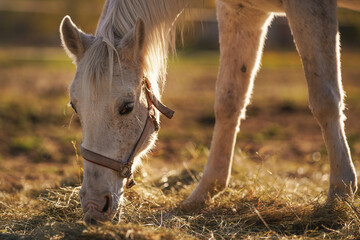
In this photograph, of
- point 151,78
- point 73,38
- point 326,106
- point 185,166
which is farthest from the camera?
point 185,166

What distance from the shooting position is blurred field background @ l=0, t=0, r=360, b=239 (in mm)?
2916

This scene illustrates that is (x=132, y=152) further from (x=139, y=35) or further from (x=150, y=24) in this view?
(x=150, y=24)

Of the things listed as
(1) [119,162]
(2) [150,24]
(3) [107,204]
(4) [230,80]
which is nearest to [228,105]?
(4) [230,80]

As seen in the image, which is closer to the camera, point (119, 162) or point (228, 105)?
point (119, 162)

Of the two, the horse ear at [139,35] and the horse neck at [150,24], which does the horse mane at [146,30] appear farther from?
→ the horse ear at [139,35]

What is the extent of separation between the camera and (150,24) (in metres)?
2.99

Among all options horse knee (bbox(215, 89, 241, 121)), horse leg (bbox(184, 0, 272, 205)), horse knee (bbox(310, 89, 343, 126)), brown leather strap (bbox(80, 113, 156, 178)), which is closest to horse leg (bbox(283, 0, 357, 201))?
horse knee (bbox(310, 89, 343, 126))

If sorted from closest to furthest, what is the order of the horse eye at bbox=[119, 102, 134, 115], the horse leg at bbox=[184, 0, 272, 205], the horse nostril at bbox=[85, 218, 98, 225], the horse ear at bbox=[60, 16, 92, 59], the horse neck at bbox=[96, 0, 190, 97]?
1. the horse nostril at bbox=[85, 218, 98, 225]
2. the horse eye at bbox=[119, 102, 134, 115]
3. the horse ear at bbox=[60, 16, 92, 59]
4. the horse neck at bbox=[96, 0, 190, 97]
5. the horse leg at bbox=[184, 0, 272, 205]

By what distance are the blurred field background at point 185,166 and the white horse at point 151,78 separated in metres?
0.19

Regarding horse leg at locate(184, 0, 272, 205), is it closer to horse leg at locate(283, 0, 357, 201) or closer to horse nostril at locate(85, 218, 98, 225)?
horse leg at locate(283, 0, 357, 201)

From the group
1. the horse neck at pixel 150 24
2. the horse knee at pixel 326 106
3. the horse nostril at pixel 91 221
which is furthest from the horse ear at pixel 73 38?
the horse knee at pixel 326 106

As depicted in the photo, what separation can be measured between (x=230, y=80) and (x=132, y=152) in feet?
4.23

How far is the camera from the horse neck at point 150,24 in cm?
288

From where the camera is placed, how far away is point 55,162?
211 inches
